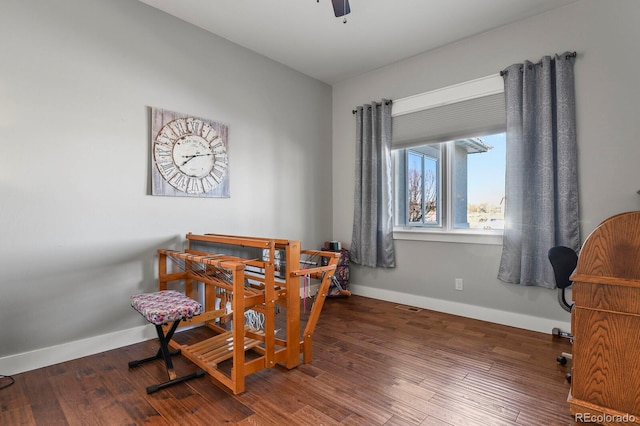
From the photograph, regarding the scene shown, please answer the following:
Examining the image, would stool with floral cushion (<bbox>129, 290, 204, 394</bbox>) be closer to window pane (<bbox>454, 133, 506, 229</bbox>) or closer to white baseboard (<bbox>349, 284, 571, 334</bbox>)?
white baseboard (<bbox>349, 284, 571, 334</bbox>)

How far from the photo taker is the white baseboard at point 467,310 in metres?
2.85

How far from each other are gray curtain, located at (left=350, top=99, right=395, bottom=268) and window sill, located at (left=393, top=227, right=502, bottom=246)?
16 centimetres

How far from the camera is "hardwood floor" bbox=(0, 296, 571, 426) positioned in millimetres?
1668

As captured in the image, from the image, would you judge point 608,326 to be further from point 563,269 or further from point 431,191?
point 431,191

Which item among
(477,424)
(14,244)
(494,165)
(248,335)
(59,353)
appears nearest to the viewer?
(477,424)

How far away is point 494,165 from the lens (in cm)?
325

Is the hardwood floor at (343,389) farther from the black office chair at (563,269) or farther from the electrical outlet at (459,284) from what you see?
the electrical outlet at (459,284)

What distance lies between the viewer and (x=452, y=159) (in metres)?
3.51

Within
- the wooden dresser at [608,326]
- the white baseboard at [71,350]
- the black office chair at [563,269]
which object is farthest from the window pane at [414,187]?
the white baseboard at [71,350]

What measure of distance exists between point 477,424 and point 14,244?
2978mm

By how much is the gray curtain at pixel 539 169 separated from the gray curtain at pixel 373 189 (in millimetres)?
1246

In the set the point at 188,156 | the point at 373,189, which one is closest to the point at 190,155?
the point at 188,156

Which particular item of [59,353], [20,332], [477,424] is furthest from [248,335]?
[477,424]

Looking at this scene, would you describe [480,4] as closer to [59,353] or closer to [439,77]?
[439,77]
